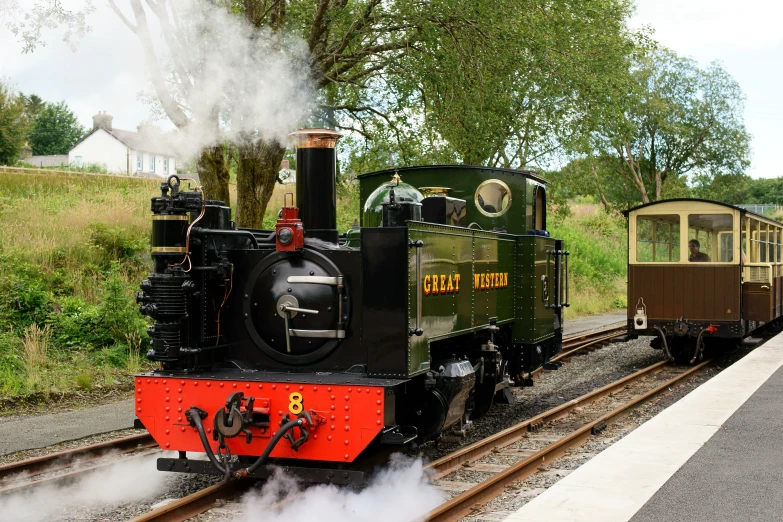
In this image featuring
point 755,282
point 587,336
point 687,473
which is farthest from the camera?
point 587,336

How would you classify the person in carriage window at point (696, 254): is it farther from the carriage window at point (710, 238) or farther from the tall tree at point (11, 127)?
the tall tree at point (11, 127)

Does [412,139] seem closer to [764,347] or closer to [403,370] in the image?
[764,347]

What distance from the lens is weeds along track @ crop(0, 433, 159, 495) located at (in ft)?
19.2

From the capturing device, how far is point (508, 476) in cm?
590

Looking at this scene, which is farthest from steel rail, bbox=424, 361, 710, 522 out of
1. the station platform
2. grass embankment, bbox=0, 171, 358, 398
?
grass embankment, bbox=0, 171, 358, 398

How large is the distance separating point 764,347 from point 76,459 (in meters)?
11.5

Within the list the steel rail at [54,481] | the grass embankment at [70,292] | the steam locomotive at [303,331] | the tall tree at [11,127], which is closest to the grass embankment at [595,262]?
the grass embankment at [70,292]

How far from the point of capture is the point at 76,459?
657 cm

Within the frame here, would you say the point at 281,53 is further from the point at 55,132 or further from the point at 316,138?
the point at 55,132

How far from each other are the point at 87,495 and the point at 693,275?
10.1 meters

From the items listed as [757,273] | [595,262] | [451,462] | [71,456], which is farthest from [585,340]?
[595,262]

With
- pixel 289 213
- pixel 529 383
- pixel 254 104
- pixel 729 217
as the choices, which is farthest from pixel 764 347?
pixel 289 213

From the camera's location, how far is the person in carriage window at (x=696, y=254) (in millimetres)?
12984

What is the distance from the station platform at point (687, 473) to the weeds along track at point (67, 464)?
3371 mm
